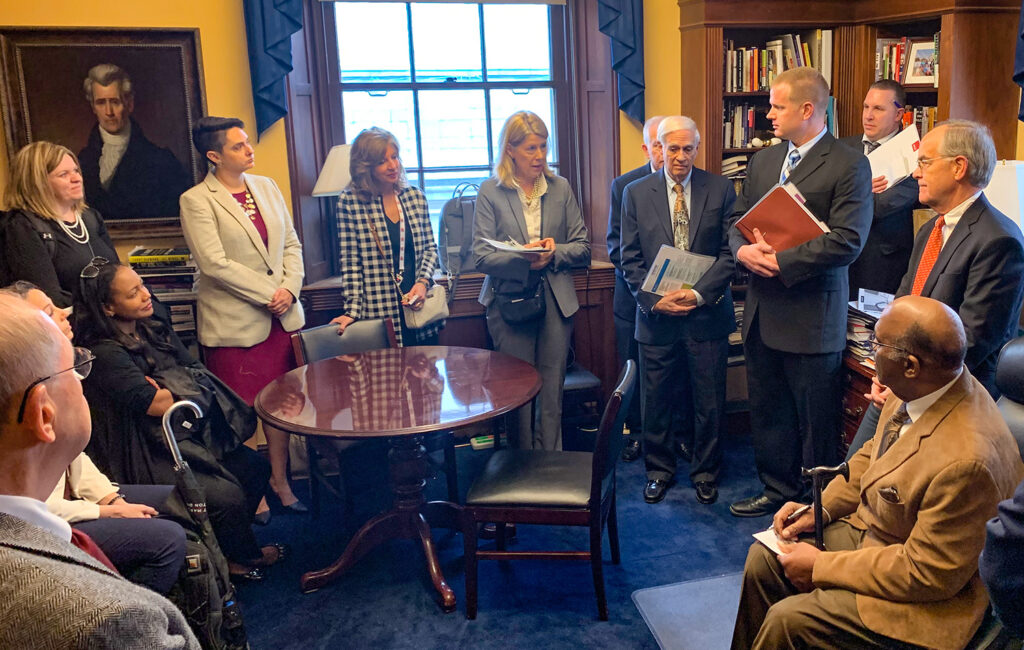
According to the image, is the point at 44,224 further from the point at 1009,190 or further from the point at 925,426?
the point at 1009,190

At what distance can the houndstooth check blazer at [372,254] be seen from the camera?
3564 mm

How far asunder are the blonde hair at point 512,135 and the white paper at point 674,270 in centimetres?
63

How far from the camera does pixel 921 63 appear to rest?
4152 mm

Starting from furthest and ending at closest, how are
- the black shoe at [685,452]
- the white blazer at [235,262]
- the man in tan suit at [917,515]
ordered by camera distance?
the black shoe at [685,452], the white blazer at [235,262], the man in tan suit at [917,515]

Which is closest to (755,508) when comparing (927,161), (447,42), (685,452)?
(685,452)

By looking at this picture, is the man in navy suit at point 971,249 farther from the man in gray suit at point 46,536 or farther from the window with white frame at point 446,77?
the window with white frame at point 446,77

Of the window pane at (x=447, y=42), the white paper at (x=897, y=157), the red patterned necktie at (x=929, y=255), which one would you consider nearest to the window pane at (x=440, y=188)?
the window pane at (x=447, y=42)

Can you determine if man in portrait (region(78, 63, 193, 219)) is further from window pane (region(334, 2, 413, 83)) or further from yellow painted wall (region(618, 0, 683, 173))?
yellow painted wall (region(618, 0, 683, 173))

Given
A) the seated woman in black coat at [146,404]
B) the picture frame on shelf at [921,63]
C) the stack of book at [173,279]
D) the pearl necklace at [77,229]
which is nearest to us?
the seated woman in black coat at [146,404]

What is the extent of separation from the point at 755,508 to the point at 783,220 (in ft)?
3.86

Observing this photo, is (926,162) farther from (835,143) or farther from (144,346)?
(144,346)

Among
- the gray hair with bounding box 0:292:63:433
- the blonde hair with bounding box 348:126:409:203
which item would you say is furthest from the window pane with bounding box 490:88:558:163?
the gray hair with bounding box 0:292:63:433

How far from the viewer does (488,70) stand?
4477 mm

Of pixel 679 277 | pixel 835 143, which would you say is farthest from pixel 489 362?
pixel 835 143
